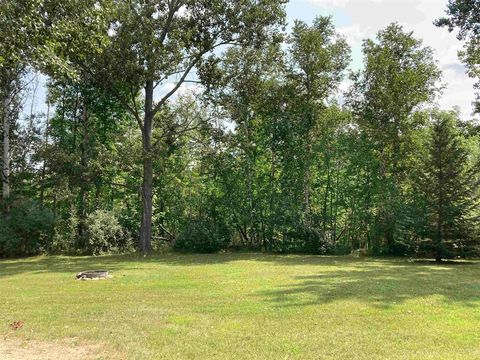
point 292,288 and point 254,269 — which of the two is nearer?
point 292,288

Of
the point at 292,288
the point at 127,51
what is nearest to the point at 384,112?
the point at 127,51

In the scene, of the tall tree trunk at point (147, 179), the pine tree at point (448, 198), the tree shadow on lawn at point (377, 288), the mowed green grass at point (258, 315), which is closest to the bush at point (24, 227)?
the tall tree trunk at point (147, 179)

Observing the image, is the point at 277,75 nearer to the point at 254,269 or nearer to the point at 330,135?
the point at 330,135

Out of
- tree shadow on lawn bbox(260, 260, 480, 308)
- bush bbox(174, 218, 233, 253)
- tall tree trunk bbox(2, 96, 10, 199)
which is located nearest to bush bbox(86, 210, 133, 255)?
bush bbox(174, 218, 233, 253)

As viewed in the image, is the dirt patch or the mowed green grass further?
the mowed green grass

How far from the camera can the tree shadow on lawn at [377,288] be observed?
8.39 m

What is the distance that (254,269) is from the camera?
570 inches

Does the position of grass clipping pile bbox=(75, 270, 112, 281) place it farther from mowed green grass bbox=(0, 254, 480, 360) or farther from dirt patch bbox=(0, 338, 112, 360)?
dirt patch bbox=(0, 338, 112, 360)

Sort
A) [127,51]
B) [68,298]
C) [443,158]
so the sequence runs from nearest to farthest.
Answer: [68,298], [443,158], [127,51]

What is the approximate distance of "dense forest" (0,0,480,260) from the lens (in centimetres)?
2078

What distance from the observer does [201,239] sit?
22.5 meters

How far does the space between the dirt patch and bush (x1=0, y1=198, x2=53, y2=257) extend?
16238 mm

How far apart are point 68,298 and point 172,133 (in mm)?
14813

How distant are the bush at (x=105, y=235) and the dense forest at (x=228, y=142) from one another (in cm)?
7
